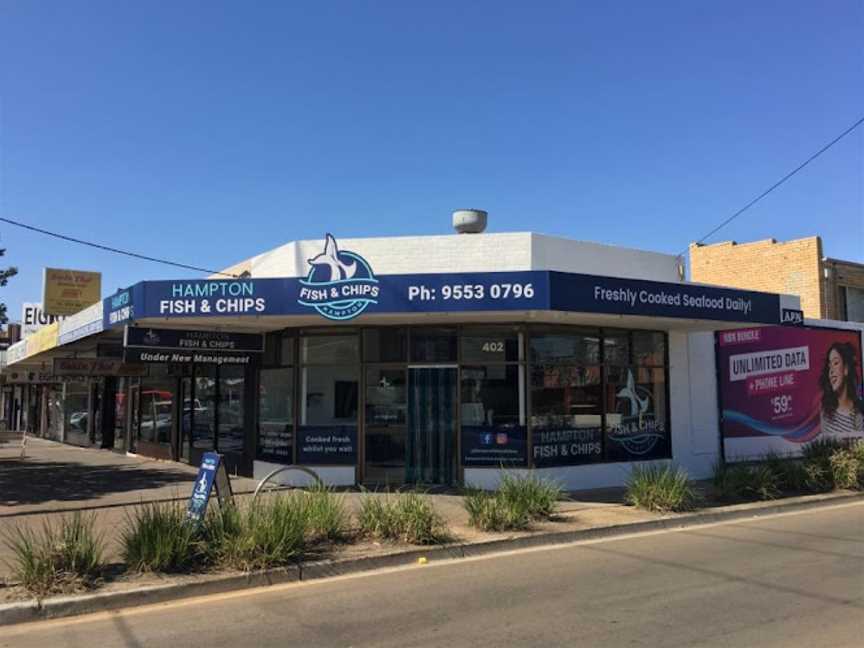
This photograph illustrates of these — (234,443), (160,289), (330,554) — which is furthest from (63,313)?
(330,554)

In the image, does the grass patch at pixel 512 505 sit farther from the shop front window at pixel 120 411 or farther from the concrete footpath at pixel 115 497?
the shop front window at pixel 120 411

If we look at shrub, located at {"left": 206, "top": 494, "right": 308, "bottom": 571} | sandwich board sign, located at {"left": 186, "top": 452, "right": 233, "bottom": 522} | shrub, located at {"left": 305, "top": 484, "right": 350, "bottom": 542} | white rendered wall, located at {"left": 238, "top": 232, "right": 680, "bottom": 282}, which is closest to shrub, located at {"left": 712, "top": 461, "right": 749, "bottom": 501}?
white rendered wall, located at {"left": 238, "top": 232, "right": 680, "bottom": 282}

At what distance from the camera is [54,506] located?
1219 centimetres

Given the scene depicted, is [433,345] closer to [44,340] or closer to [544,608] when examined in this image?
[544,608]

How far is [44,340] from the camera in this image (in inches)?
967

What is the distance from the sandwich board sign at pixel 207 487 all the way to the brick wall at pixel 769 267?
19.6 m

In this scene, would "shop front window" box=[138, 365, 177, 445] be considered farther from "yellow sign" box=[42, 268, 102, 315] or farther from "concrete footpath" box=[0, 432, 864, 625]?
"yellow sign" box=[42, 268, 102, 315]

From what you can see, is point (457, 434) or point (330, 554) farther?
point (457, 434)

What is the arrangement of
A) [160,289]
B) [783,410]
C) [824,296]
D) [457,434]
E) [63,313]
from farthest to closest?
[63,313] → [824,296] → [783,410] → [457,434] → [160,289]

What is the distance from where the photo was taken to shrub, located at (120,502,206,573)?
7.82 meters

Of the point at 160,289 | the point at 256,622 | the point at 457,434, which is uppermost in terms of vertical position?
the point at 160,289

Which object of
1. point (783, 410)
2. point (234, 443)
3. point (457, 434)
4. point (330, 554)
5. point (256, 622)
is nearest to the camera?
point (256, 622)

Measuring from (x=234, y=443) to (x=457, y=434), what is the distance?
5434 millimetres

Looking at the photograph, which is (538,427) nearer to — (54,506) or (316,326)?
(316,326)
